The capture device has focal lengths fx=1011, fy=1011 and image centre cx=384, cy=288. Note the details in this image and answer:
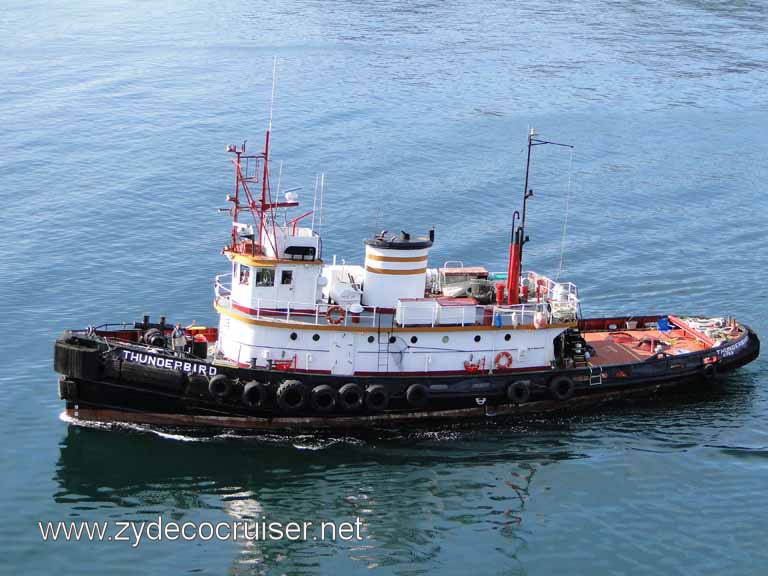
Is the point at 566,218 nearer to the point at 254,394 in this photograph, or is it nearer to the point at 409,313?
the point at 409,313

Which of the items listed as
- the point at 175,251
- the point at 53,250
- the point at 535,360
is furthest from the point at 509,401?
the point at 53,250

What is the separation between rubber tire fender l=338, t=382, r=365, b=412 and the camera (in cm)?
2748

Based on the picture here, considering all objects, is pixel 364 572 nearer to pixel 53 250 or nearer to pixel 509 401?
pixel 509 401

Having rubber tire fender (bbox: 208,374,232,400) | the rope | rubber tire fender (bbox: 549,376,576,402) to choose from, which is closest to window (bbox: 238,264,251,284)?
rubber tire fender (bbox: 208,374,232,400)

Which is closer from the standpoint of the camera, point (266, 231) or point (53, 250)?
point (266, 231)

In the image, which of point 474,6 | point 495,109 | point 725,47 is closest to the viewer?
point 495,109

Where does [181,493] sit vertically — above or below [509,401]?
below

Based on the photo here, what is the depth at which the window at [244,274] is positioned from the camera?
27.8 m

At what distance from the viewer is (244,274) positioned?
27844 mm

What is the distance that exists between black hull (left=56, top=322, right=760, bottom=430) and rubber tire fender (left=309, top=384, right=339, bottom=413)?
0.24 metres

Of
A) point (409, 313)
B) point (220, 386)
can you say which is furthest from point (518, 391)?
point (220, 386)

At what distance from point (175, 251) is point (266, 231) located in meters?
13.7

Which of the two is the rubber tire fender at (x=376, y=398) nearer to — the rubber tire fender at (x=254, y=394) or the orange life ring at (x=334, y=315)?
the orange life ring at (x=334, y=315)

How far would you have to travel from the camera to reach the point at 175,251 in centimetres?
4038
